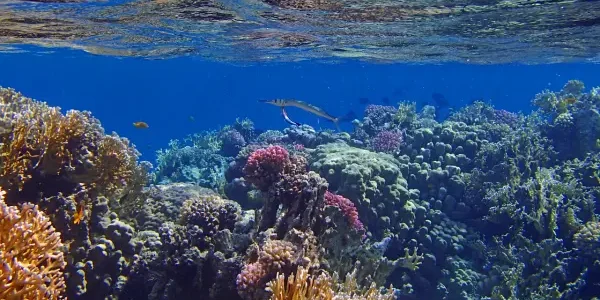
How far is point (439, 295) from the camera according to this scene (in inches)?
435

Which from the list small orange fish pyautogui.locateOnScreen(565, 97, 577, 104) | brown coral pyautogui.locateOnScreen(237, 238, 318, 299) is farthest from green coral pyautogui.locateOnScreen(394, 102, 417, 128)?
brown coral pyautogui.locateOnScreen(237, 238, 318, 299)

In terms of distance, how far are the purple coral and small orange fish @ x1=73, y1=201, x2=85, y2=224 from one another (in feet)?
35.5

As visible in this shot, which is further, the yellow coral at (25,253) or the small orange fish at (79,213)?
the small orange fish at (79,213)

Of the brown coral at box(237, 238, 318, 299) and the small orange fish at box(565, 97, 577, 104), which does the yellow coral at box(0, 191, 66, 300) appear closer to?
the brown coral at box(237, 238, 318, 299)

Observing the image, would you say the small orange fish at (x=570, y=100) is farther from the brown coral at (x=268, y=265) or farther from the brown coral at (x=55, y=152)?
the brown coral at (x=55, y=152)

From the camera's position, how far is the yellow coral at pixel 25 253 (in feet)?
10.3

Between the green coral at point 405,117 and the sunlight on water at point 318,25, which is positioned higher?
the sunlight on water at point 318,25

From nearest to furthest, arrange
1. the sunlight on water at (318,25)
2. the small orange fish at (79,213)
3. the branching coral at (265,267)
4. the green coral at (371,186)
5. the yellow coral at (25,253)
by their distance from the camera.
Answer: the yellow coral at (25,253), the branching coral at (265,267), the small orange fish at (79,213), the green coral at (371,186), the sunlight on water at (318,25)

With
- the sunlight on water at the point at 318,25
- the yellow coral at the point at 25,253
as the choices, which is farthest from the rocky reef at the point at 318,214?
the sunlight on water at the point at 318,25

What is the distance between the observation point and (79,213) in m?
6.31

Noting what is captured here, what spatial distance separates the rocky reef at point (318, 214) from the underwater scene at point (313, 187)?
0.12ft

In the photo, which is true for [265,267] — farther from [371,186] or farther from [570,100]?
[570,100]

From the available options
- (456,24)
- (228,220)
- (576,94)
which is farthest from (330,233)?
(576,94)

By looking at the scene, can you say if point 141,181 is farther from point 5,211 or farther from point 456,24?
point 456,24
